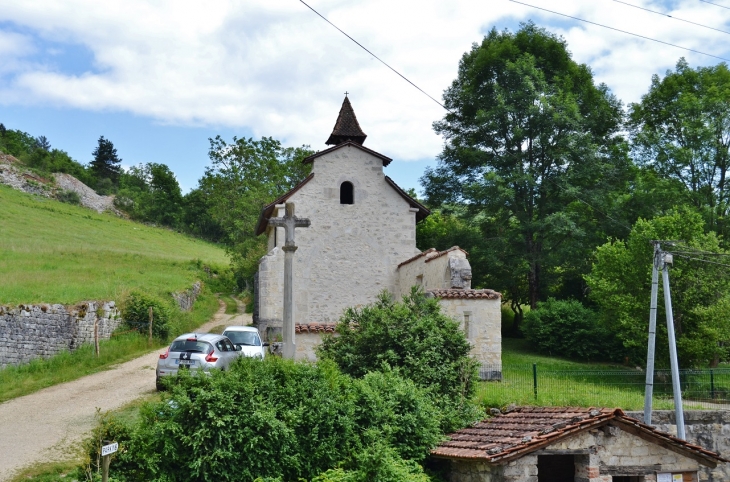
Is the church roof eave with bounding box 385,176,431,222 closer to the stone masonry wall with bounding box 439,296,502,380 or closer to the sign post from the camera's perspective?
the stone masonry wall with bounding box 439,296,502,380

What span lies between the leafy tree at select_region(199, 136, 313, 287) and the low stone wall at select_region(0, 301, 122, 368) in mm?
21667

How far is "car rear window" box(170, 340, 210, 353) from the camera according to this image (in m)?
18.0

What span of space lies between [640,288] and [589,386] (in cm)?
749

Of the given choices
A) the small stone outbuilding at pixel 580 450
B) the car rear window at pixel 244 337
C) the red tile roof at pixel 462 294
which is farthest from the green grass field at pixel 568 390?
the car rear window at pixel 244 337

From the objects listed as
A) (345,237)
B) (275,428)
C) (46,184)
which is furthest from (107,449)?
(46,184)

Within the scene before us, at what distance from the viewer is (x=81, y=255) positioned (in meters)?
41.0

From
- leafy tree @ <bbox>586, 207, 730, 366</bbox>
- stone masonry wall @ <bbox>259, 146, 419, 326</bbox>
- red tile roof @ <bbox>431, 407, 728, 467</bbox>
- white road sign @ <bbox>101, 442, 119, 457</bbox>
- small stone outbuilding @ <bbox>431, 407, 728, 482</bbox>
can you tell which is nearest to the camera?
white road sign @ <bbox>101, 442, 119, 457</bbox>

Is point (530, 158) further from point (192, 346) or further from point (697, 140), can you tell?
point (192, 346)

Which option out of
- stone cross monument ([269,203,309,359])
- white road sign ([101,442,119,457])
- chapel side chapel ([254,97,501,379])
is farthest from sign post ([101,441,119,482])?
chapel side chapel ([254,97,501,379])

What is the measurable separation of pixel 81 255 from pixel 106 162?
67.1 metres

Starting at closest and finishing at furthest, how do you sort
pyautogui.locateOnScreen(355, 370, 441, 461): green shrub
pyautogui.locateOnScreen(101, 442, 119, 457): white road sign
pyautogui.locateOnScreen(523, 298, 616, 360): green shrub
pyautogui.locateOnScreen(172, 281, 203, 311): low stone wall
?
pyautogui.locateOnScreen(101, 442, 119, 457): white road sign < pyautogui.locateOnScreen(355, 370, 441, 461): green shrub < pyautogui.locateOnScreen(523, 298, 616, 360): green shrub < pyautogui.locateOnScreen(172, 281, 203, 311): low stone wall

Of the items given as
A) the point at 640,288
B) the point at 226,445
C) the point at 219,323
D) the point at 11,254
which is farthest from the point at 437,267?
the point at 11,254

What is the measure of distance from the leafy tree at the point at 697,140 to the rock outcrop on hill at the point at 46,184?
5948 cm

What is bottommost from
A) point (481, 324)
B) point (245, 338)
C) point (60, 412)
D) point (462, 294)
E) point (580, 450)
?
point (580, 450)
